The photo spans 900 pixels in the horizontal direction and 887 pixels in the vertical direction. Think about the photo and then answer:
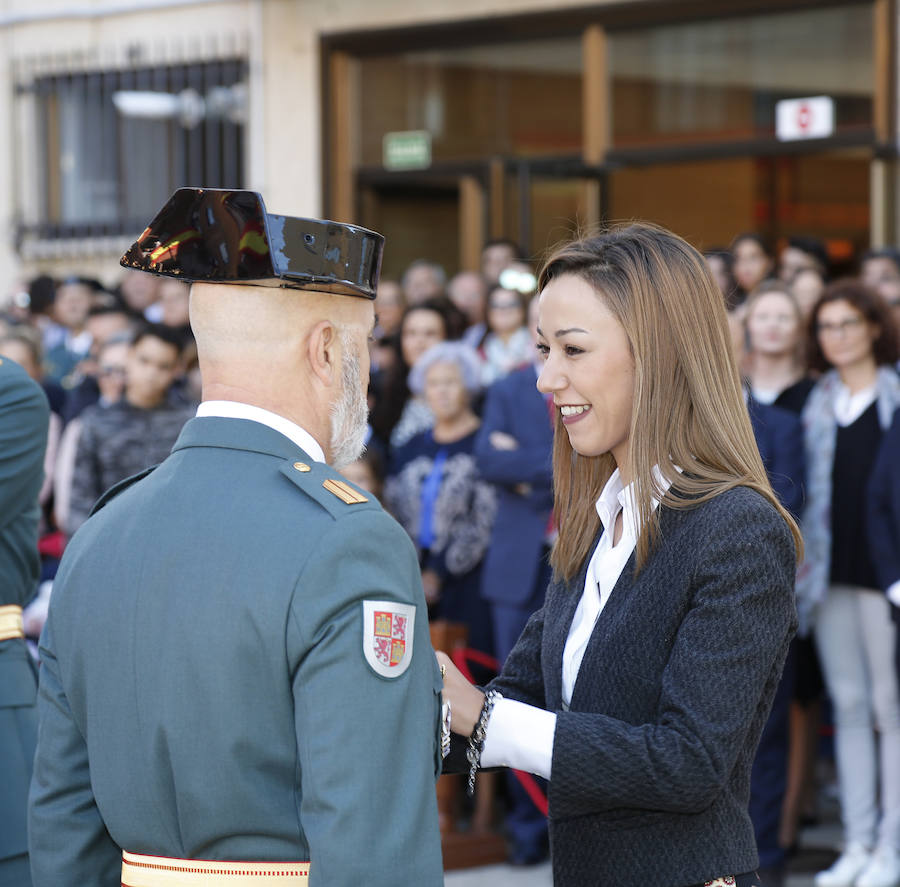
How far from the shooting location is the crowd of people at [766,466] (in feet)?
17.4

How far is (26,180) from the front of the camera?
1219 cm

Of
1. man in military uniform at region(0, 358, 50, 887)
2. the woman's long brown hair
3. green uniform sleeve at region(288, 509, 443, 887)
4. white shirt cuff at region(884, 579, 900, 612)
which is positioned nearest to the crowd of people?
white shirt cuff at region(884, 579, 900, 612)

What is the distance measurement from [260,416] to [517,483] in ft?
12.0

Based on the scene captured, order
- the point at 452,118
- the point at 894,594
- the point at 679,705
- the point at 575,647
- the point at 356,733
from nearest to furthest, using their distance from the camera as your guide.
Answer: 1. the point at 356,733
2. the point at 679,705
3. the point at 575,647
4. the point at 894,594
5. the point at 452,118

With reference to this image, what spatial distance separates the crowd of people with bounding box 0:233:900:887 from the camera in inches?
209

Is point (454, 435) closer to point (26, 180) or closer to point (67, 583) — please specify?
point (67, 583)

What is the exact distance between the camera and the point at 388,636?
1826mm

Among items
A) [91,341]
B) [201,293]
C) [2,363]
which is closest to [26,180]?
[91,341]

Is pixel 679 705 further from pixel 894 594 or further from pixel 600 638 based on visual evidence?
pixel 894 594

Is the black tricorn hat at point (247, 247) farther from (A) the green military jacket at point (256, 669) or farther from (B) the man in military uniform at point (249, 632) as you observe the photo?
(A) the green military jacket at point (256, 669)

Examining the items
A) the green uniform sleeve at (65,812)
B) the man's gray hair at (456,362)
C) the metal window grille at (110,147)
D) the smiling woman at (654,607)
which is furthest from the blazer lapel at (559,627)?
the metal window grille at (110,147)

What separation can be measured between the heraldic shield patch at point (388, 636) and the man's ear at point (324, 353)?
37 cm

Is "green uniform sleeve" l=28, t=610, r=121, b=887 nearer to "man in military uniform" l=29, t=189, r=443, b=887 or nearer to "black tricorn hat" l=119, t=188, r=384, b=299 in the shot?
"man in military uniform" l=29, t=189, r=443, b=887

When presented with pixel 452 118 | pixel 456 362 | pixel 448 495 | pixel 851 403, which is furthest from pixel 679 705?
pixel 452 118
